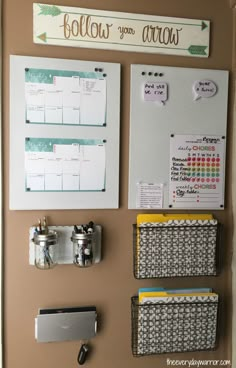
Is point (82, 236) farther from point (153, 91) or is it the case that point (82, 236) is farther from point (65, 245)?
point (153, 91)

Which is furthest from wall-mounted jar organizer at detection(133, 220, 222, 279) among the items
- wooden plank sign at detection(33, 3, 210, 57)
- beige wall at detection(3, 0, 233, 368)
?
wooden plank sign at detection(33, 3, 210, 57)

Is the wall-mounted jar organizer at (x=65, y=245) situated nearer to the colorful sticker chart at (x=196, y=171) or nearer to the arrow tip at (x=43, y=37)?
the colorful sticker chart at (x=196, y=171)

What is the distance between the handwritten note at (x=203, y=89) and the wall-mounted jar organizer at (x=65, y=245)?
2.02 feet

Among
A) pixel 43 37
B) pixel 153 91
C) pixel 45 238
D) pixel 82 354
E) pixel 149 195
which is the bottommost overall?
pixel 82 354

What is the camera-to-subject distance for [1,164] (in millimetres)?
1161

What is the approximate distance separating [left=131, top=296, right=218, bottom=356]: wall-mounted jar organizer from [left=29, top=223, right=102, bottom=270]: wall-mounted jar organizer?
26 centimetres

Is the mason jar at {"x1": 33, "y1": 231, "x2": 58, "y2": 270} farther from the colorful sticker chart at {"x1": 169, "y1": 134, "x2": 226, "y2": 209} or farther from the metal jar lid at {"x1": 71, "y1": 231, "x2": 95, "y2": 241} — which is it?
the colorful sticker chart at {"x1": 169, "y1": 134, "x2": 226, "y2": 209}

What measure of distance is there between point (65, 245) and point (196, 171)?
562 mm

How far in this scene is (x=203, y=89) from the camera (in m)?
1.28

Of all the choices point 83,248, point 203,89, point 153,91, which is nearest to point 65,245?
point 83,248

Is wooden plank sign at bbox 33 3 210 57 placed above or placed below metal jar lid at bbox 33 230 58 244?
above

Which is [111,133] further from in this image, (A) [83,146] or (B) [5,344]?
(B) [5,344]

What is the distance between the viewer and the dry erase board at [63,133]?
117cm

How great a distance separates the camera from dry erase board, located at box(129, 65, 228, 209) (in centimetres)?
125
